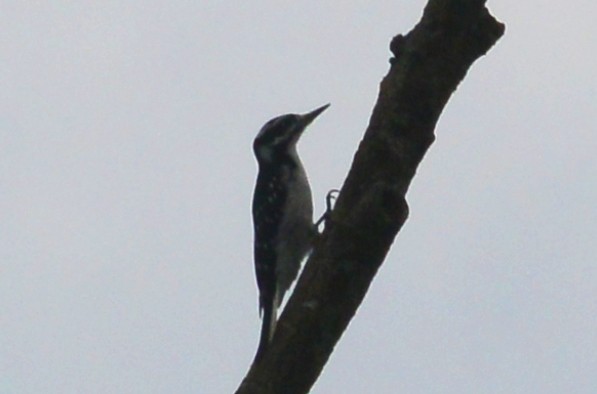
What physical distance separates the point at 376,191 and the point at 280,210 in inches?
146

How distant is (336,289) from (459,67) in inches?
38.1

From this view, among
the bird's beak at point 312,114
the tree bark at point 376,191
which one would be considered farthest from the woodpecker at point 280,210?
the tree bark at point 376,191

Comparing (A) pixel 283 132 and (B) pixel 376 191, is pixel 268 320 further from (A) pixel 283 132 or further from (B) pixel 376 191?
(B) pixel 376 191

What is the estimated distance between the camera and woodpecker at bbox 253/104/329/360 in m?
7.66

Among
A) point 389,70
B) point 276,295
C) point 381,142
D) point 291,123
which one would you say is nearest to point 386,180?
point 381,142

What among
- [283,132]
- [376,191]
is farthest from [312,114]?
[376,191]

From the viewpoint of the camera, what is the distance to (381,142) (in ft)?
14.0

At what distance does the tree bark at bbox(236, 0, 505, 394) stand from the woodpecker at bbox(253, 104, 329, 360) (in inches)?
121

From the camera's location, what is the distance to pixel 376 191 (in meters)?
4.16

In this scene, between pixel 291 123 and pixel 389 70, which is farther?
pixel 291 123

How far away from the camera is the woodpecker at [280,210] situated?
7.66 metres

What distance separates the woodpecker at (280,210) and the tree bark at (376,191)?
3079 mm

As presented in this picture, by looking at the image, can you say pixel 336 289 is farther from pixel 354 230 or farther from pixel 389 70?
pixel 389 70

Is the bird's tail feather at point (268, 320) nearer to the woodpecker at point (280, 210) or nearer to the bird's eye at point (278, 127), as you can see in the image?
the woodpecker at point (280, 210)
